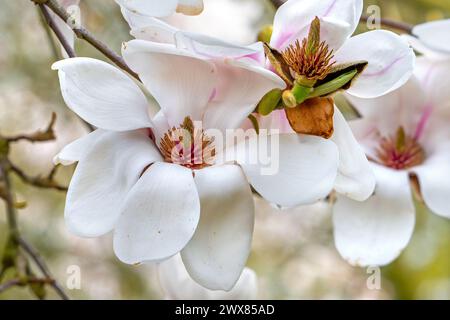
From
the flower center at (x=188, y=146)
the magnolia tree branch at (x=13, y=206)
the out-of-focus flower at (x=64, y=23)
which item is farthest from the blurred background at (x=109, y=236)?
the flower center at (x=188, y=146)

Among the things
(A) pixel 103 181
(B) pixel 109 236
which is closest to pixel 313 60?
(A) pixel 103 181

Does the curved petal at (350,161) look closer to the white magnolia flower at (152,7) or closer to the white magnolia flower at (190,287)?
the white magnolia flower at (152,7)

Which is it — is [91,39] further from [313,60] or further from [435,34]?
[435,34]

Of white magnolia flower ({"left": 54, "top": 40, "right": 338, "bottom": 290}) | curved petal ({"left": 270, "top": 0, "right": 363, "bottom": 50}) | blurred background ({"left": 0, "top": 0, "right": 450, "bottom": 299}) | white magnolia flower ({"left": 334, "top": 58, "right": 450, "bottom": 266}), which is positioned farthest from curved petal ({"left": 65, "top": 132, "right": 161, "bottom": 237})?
blurred background ({"left": 0, "top": 0, "right": 450, "bottom": 299})
